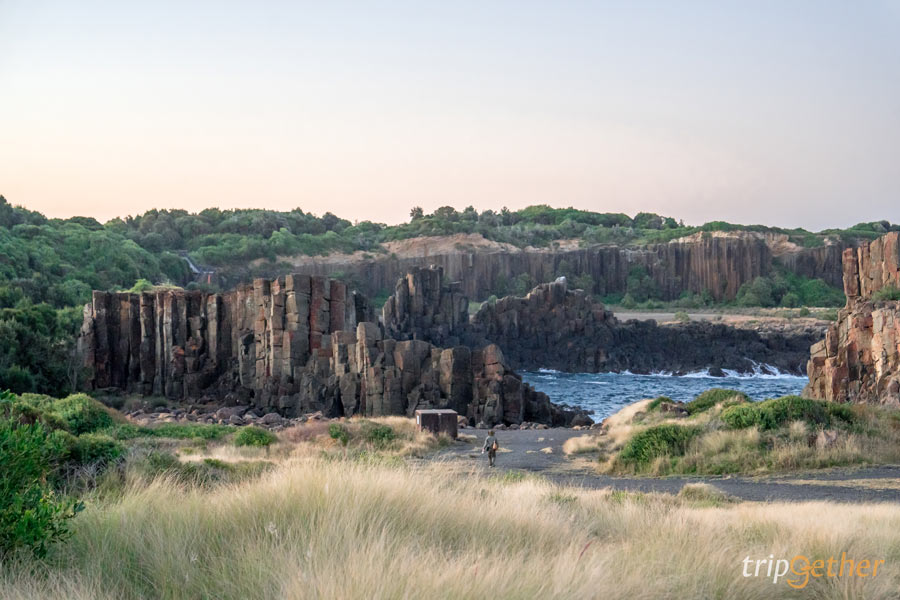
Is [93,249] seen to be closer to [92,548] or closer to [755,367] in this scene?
[755,367]

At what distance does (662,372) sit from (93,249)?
60.5 meters

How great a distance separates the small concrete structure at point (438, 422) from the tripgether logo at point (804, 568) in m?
19.3

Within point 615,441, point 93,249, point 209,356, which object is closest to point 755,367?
point 209,356

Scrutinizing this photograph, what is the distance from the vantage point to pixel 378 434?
2412 cm

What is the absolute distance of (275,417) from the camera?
33.2 meters

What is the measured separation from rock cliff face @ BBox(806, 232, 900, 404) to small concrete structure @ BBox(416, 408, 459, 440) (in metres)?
14.2

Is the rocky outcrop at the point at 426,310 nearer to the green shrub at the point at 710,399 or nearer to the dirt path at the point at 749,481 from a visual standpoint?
the green shrub at the point at 710,399

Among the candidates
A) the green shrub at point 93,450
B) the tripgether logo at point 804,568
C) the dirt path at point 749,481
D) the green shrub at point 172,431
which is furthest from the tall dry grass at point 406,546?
the green shrub at point 172,431

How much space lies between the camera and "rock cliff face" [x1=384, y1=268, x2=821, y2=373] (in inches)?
3142

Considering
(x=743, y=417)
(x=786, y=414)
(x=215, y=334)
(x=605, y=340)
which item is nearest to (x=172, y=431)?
(x=743, y=417)

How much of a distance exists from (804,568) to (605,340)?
251 feet

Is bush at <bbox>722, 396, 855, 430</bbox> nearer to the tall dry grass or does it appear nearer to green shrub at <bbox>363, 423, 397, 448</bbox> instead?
green shrub at <bbox>363, 423, 397, 448</bbox>

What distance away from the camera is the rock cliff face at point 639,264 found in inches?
4978

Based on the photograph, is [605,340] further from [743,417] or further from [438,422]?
[743,417]
